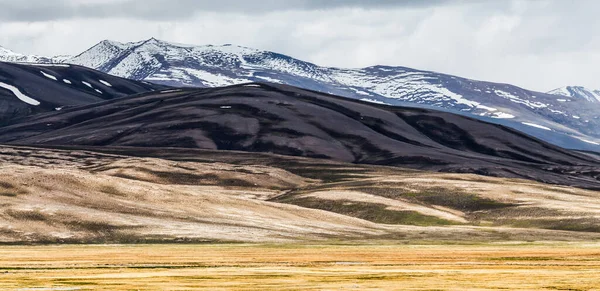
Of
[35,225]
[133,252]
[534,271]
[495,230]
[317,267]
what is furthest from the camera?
[495,230]

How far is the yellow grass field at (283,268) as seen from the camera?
71188mm

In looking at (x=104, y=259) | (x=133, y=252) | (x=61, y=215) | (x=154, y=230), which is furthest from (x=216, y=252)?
(x=61, y=215)

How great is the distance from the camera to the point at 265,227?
178 meters

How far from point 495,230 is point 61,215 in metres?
78.0

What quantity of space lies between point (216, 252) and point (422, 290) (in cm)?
6953

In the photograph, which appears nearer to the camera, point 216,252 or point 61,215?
point 216,252

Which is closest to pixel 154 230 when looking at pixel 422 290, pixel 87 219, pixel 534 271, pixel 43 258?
pixel 87 219

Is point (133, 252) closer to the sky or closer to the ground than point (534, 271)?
closer to the ground

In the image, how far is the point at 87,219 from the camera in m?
171

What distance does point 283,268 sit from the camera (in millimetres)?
93125

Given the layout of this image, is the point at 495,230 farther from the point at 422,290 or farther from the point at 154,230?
the point at 422,290

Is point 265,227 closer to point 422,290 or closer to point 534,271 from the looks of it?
point 534,271

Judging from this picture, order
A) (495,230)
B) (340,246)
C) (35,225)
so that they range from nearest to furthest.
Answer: (340,246) < (35,225) < (495,230)

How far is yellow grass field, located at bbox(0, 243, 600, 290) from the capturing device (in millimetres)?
71188
